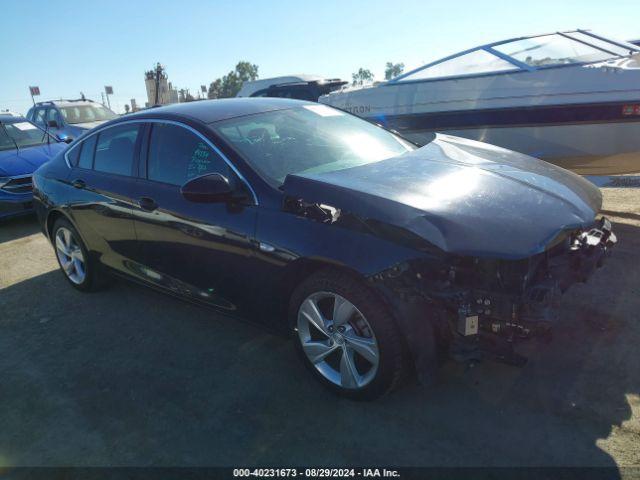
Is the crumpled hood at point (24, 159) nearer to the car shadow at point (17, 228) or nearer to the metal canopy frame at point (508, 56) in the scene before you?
the car shadow at point (17, 228)

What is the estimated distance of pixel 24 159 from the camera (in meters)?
7.35

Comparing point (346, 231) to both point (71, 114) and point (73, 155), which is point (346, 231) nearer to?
point (73, 155)

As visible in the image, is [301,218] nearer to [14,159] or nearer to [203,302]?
[203,302]

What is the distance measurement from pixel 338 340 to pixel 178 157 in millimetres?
1697

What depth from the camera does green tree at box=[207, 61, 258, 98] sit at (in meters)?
77.3

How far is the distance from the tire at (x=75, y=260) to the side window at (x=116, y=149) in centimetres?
75

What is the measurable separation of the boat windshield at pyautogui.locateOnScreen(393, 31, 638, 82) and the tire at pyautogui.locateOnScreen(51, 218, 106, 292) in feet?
15.0

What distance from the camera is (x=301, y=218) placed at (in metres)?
2.69

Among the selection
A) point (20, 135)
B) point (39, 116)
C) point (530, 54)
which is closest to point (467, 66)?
point (530, 54)

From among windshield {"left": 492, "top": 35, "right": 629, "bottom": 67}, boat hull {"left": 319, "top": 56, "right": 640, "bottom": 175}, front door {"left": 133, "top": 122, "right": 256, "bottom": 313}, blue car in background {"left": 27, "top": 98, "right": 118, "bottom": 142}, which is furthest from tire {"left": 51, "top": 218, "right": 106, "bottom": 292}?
blue car in background {"left": 27, "top": 98, "right": 118, "bottom": 142}

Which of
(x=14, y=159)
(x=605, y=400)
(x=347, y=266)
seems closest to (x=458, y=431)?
(x=605, y=400)

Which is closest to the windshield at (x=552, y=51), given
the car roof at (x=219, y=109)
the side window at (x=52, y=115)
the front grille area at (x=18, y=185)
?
the car roof at (x=219, y=109)

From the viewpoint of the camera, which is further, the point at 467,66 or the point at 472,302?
the point at 467,66

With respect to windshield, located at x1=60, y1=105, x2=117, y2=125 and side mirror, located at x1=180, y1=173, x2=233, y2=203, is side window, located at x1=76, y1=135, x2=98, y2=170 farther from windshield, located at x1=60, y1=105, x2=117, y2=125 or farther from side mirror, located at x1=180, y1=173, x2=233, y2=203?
windshield, located at x1=60, y1=105, x2=117, y2=125
